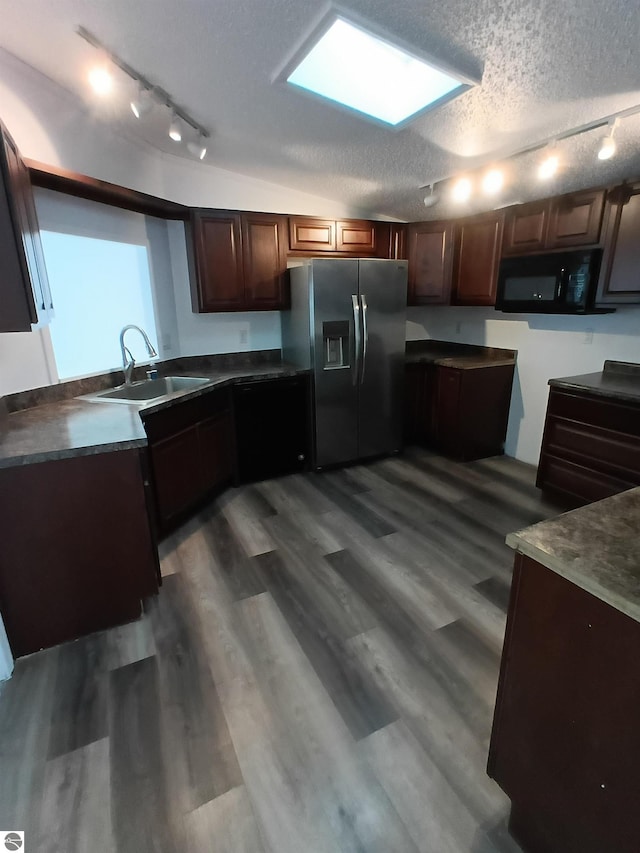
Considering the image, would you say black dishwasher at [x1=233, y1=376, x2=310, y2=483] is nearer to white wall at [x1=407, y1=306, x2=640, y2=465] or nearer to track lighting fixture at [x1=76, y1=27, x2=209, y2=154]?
track lighting fixture at [x1=76, y1=27, x2=209, y2=154]

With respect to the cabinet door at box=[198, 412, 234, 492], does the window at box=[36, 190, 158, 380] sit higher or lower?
higher

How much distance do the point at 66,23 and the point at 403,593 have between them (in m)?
2.93

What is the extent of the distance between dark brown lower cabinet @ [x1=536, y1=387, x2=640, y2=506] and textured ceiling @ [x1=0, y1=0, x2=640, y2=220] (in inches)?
54.9

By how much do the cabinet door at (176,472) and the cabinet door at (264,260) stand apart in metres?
1.31

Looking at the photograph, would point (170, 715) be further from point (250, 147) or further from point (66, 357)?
point (250, 147)

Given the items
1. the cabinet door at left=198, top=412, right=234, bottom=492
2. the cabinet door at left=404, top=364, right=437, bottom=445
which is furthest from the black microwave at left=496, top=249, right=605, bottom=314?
the cabinet door at left=198, top=412, right=234, bottom=492

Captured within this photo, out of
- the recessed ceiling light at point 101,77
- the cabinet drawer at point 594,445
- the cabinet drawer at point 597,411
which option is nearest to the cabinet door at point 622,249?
the cabinet drawer at point 597,411

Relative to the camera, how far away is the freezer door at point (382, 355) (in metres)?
3.37

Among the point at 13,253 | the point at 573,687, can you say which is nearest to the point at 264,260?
the point at 13,253

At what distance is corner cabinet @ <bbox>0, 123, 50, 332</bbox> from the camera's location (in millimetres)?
1462

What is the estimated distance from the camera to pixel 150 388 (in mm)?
3008

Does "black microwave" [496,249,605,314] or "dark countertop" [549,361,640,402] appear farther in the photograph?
"black microwave" [496,249,605,314]

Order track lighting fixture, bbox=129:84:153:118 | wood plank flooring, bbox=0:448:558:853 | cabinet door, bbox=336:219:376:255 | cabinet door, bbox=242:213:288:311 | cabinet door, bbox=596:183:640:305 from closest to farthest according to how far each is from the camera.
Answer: wood plank flooring, bbox=0:448:558:853 → track lighting fixture, bbox=129:84:153:118 → cabinet door, bbox=596:183:640:305 → cabinet door, bbox=242:213:288:311 → cabinet door, bbox=336:219:376:255

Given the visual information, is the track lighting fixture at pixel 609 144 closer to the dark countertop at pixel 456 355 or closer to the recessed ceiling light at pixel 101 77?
the dark countertop at pixel 456 355
